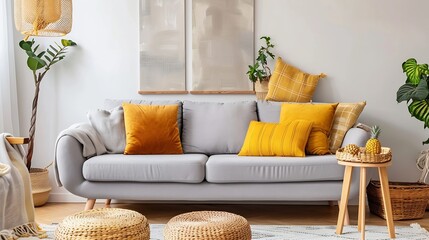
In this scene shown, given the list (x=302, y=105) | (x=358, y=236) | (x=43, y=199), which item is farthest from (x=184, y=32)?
(x=358, y=236)

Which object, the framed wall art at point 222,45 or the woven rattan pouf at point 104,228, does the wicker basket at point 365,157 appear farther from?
the framed wall art at point 222,45

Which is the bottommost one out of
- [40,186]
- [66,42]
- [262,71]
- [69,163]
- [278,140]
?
[40,186]

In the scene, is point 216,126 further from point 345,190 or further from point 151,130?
point 345,190

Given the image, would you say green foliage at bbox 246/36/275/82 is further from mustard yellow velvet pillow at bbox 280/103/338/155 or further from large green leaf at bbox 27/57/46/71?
large green leaf at bbox 27/57/46/71

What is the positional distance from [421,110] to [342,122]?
0.59m

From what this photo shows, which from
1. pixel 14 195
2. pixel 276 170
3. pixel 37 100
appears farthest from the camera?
pixel 37 100

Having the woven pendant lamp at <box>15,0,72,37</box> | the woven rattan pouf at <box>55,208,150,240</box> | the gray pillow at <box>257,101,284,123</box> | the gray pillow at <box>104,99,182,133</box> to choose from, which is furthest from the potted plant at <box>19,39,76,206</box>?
the woven rattan pouf at <box>55,208,150,240</box>

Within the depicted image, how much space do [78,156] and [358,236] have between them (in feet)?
6.56

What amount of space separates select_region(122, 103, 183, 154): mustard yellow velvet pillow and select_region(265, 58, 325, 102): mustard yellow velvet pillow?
0.89 metres

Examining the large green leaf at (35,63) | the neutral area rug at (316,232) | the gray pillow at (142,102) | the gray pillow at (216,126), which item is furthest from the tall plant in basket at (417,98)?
the large green leaf at (35,63)

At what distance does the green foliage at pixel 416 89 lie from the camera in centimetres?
395

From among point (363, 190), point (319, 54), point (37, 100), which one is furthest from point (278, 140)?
point (37, 100)

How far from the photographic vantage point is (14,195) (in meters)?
3.25

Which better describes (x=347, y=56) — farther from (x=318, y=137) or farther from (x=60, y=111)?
(x=60, y=111)
